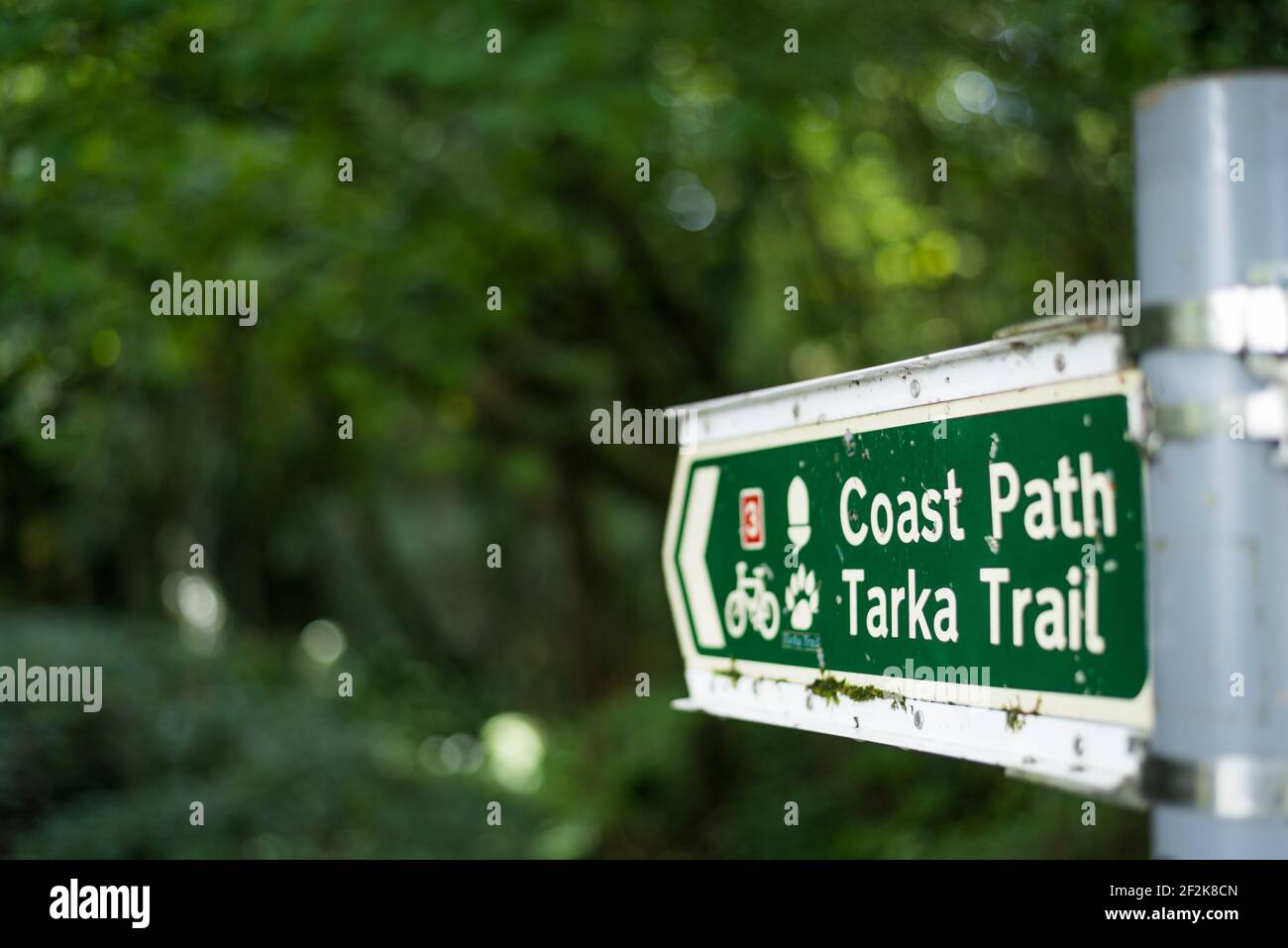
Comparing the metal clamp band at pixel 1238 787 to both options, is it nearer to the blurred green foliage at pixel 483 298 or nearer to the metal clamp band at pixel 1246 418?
the metal clamp band at pixel 1246 418

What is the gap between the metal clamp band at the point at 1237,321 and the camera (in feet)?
Result: 3.85

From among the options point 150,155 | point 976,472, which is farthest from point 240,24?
point 976,472

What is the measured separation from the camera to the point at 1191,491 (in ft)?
3.87

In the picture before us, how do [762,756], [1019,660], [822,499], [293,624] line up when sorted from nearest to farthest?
[1019,660], [822,499], [762,756], [293,624]

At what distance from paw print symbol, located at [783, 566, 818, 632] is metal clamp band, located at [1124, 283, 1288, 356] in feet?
2.44

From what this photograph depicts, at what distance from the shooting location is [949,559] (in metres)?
1.55

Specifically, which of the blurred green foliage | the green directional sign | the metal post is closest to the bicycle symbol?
the green directional sign

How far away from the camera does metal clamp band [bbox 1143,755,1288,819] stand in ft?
3.76

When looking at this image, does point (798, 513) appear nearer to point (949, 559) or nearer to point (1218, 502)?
point (949, 559)

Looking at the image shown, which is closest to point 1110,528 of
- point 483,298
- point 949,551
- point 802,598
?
point 949,551

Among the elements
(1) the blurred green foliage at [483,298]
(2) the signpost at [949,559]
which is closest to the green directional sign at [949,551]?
(2) the signpost at [949,559]

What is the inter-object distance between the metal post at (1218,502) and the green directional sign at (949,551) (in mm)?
63

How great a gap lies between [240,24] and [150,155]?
0.62m

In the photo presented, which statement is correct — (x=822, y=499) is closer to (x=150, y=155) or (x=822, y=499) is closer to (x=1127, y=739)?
(x=1127, y=739)
